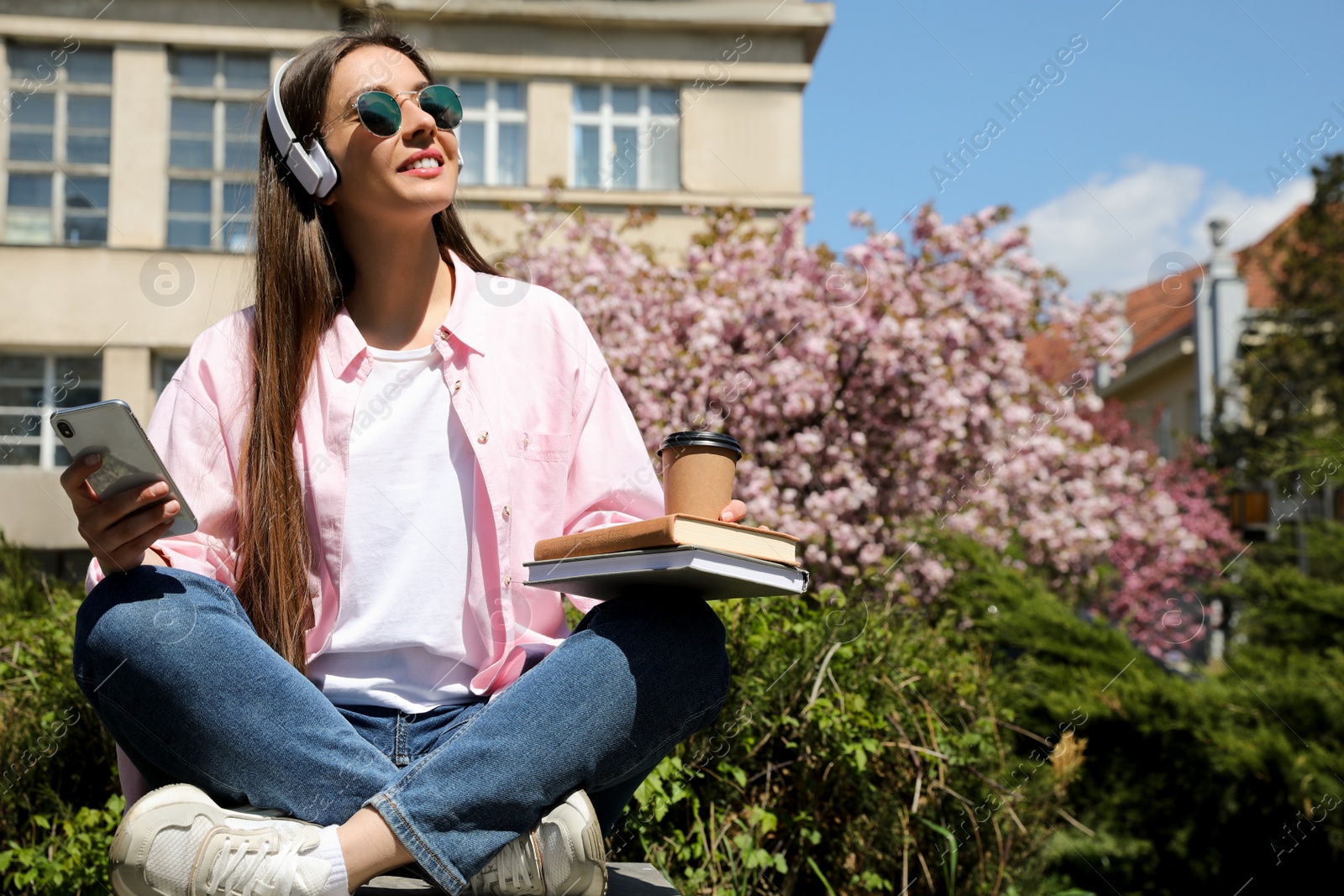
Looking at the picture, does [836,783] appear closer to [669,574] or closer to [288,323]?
[669,574]

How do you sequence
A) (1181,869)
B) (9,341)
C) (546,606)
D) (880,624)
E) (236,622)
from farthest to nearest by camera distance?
(9,341), (1181,869), (880,624), (546,606), (236,622)

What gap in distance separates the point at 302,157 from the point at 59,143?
43.4ft

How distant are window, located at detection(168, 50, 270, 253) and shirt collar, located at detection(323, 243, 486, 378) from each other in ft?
39.2

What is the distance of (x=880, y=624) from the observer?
308 centimetres

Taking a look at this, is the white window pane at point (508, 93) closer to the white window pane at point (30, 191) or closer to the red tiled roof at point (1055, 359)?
the white window pane at point (30, 191)

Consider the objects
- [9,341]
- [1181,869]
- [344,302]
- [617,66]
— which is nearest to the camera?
[344,302]

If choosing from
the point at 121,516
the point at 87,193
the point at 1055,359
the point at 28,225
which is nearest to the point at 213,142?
the point at 87,193

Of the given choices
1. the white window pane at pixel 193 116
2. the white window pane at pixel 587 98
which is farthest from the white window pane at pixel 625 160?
the white window pane at pixel 193 116

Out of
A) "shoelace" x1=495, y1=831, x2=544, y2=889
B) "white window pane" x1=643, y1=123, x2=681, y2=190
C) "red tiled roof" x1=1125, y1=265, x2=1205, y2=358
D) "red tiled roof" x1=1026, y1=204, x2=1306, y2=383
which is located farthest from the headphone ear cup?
"red tiled roof" x1=1125, y1=265, x2=1205, y2=358

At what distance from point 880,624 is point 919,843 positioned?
0.55 m

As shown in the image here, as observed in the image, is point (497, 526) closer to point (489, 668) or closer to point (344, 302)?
point (489, 668)

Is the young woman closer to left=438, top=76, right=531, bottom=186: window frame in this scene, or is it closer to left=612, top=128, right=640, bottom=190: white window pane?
left=612, top=128, right=640, bottom=190: white window pane

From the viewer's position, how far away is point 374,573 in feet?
6.70

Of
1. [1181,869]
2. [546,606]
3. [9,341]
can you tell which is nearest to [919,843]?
[546,606]
